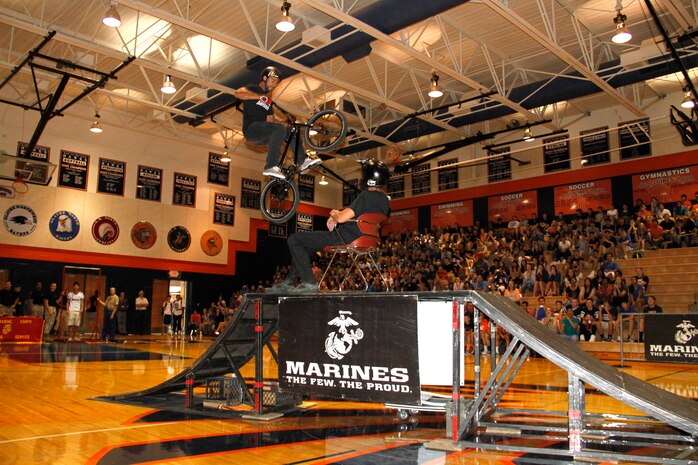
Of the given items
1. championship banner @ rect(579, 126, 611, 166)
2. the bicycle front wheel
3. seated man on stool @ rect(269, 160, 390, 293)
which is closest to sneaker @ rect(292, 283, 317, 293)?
seated man on stool @ rect(269, 160, 390, 293)

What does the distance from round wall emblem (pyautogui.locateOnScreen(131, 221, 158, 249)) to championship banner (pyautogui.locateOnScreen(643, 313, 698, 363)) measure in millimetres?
16925

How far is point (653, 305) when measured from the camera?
1146cm

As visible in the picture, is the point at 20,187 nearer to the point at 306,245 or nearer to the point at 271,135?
the point at 271,135

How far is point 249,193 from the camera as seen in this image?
77.7ft

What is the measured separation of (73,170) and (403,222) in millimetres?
13872

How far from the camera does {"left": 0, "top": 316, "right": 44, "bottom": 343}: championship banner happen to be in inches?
552

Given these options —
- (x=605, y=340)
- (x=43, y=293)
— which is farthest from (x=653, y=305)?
(x=43, y=293)

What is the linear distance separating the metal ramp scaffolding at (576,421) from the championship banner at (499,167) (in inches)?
704

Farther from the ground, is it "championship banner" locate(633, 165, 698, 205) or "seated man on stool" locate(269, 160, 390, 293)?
"championship banner" locate(633, 165, 698, 205)

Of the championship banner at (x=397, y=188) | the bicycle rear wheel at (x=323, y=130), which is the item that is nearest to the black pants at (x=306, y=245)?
the bicycle rear wheel at (x=323, y=130)

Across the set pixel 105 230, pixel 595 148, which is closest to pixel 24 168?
pixel 105 230

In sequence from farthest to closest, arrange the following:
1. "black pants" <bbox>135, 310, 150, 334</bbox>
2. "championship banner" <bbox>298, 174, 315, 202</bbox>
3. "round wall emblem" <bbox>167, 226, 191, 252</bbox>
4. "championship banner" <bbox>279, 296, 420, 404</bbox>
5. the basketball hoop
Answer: "championship banner" <bbox>298, 174, 315, 202</bbox>
"round wall emblem" <bbox>167, 226, 191, 252</bbox>
"black pants" <bbox>135, 310, 150, 334</bbox>
the basketball hoop
"championship banner" <bbox>279, 296, 420, 404</bbox>

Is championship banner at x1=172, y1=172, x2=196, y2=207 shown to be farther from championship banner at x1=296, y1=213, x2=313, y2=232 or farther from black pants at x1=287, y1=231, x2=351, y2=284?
black pants at x1=287, y1=231, x2=351, y2=284

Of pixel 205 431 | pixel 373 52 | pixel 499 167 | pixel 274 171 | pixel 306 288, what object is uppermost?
pixel 373 52
